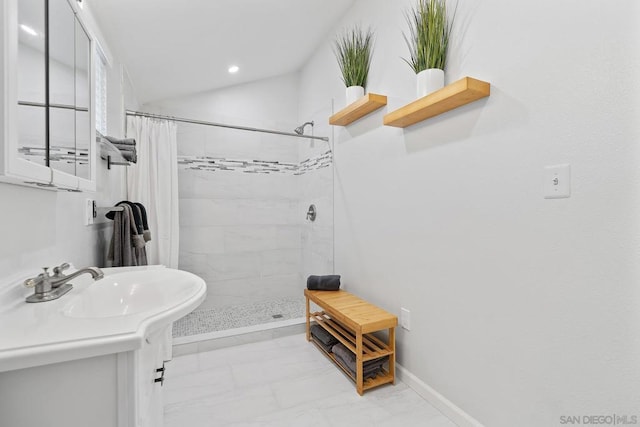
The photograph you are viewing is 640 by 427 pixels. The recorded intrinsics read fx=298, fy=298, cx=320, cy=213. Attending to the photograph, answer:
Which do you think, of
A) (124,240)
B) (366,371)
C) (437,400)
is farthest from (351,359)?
(124,240)

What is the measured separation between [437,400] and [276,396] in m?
0.90

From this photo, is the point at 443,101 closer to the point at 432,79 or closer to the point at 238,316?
the point at 432,79

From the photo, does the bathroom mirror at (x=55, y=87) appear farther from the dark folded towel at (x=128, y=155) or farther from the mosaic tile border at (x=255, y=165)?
the mosaic tile border at (x=255, y=165)

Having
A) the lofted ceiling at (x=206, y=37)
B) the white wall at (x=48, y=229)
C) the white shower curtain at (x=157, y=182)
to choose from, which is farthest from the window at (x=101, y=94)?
the white shower curtain at (x=157, y=182)

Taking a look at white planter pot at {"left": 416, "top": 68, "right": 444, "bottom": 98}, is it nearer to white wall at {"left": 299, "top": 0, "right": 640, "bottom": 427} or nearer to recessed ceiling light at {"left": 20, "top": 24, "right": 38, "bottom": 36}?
white wall at {"left": 299, "top": 0, "right": 640, "bottom": 427}

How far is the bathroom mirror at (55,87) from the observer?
874mm

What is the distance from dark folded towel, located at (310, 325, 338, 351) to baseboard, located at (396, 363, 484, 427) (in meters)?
0.48

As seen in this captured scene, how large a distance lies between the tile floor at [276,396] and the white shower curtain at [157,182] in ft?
2.98

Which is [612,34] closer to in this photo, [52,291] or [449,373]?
[449,373]

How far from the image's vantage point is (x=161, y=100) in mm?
2998

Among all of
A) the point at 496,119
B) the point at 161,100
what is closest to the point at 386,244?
the point at 496,119

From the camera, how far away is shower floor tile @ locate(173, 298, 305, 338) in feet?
9.09

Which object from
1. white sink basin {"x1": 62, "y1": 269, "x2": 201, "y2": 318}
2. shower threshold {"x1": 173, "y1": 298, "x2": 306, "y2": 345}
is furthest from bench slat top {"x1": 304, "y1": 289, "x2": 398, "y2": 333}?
white sink basin {"x1": 62, "y1": 269, "x2": 201, "y2": 318}

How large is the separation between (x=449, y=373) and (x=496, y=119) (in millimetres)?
1287
